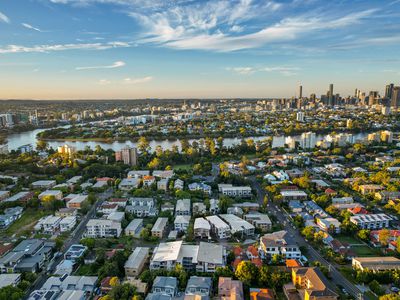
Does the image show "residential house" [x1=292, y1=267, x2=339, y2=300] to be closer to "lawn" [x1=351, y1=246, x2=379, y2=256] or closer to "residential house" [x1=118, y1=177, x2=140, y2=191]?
"lawn" [x1=351, y1=246, x2=379, y2=256]

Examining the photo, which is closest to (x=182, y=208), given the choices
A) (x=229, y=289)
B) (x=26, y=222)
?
(x=229, y=289)

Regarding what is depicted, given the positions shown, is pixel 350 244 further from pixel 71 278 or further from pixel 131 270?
pixel 71 278

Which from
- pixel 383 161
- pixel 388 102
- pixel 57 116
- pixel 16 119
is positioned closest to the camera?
pixel 383 161

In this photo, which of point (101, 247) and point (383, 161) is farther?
point (383, 161)

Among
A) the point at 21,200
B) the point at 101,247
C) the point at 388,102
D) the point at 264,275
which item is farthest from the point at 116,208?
the point at 388,102

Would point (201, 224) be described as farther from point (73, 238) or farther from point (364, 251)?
point (364, 251)

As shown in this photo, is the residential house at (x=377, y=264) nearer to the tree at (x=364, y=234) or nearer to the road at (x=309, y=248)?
the road at (x=309, y=248)

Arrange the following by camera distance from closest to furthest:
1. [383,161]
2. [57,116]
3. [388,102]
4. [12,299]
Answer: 1. [12,299]
2. [383,161]
3. [57,116]
4. [388,102]

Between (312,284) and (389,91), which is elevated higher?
(389,91)
